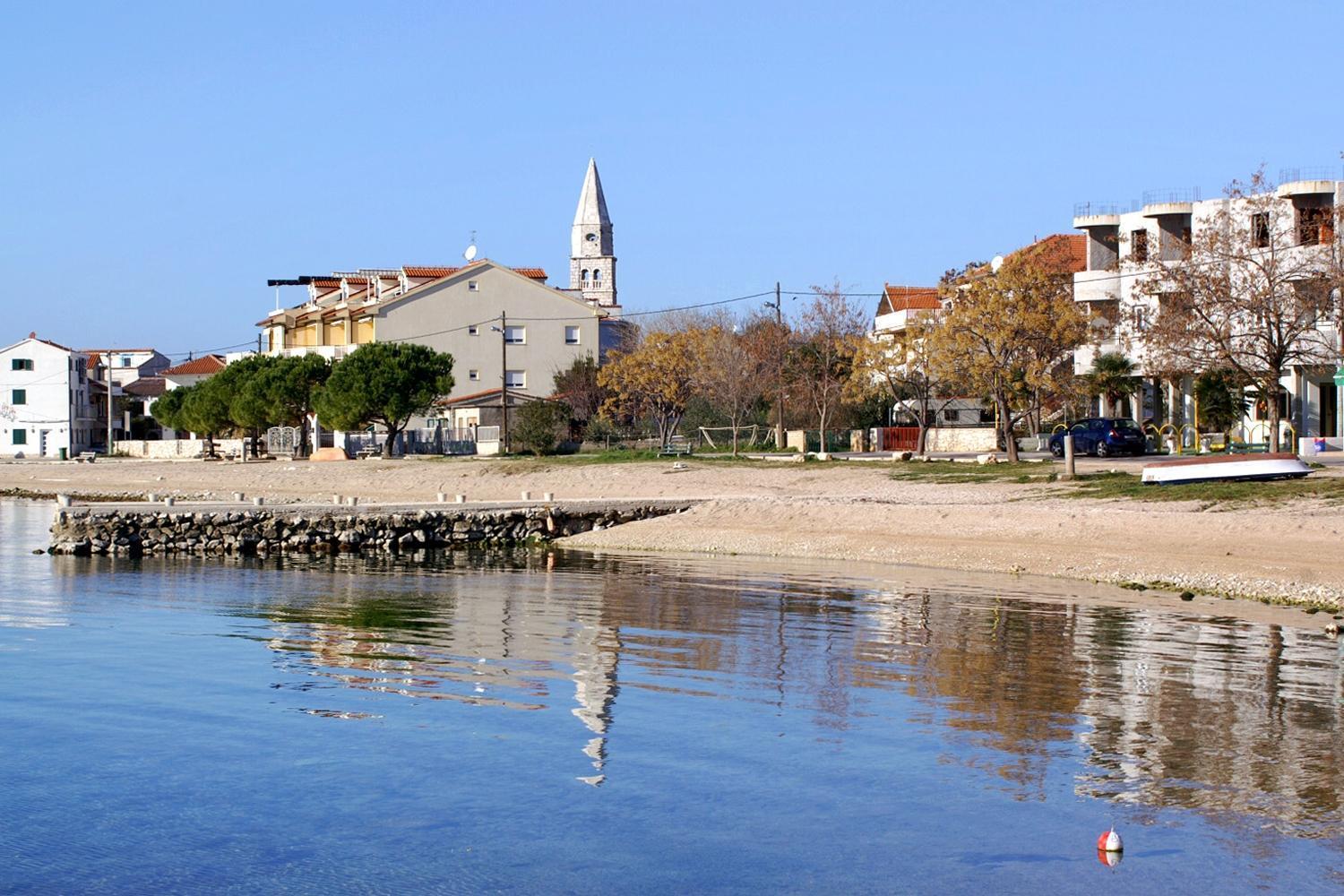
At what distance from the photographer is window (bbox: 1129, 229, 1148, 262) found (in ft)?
208

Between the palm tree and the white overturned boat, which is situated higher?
the palm tree

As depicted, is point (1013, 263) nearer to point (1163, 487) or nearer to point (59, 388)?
point (1163, 487)

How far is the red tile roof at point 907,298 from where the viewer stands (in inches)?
3625

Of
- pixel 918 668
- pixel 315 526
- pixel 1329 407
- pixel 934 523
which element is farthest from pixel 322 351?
pixel 918 668

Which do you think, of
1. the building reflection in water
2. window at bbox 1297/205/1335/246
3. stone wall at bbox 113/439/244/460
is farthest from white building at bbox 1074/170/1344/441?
stone wall at bbox 113/439/244/460

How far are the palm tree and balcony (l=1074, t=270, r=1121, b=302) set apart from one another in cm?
292

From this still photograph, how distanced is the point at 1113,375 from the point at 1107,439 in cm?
1246

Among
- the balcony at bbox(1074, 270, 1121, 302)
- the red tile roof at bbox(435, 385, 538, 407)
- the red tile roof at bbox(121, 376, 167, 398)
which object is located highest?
the balcony at bbox(1074, 270, 1121, 302)

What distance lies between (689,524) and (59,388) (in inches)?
3533

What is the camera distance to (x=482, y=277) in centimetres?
9562

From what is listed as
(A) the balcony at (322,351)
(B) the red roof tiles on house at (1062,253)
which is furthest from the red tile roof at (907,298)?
(A) the balcony at (322,351)

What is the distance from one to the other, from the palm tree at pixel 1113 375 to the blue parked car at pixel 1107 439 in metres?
10.1

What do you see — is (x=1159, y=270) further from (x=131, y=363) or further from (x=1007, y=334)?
(x=131, y=363)

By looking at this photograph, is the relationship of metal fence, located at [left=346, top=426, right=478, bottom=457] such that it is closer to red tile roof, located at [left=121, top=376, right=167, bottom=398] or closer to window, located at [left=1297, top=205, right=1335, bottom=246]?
window, located at [left=1297, top=205, right=1335, bottom=246]
